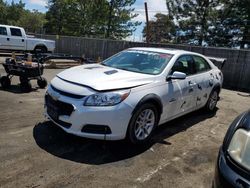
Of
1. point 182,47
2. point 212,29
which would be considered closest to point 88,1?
point 212,29

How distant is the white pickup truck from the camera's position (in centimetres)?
1733

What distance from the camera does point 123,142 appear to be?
15.1ft

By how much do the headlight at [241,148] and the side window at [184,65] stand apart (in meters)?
2.80

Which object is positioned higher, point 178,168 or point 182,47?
point 182,47

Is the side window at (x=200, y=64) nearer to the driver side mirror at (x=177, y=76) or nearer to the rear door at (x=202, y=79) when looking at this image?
the rear door at (x=202, y=79)

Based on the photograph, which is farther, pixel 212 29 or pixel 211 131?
pixel 212 29

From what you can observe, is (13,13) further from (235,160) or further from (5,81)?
(235,160)

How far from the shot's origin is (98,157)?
13.4 feet

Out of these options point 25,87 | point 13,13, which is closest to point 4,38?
point 25,87

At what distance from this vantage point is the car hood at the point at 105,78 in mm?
4227

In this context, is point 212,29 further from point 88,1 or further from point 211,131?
point 211,131

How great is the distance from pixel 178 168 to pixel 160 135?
3.92 feet

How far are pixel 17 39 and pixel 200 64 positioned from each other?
14.2 metres

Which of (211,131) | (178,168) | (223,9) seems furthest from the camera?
(223,9)
